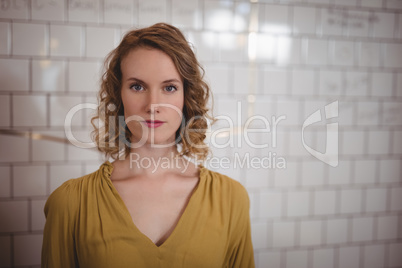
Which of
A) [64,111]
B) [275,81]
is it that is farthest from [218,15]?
[64,111]

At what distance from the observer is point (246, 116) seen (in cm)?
131

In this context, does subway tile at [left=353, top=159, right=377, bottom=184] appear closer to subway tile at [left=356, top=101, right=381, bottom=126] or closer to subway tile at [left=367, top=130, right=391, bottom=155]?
subway tile at [left=367, top=130, right=391, bottom=155]

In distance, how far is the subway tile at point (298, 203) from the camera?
1384 mm

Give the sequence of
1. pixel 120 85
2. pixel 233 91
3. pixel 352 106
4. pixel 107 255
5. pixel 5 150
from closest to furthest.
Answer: pixel 107 255
pixel 120 85
pixel 5 150
pixel 233 91
pixel 352 106

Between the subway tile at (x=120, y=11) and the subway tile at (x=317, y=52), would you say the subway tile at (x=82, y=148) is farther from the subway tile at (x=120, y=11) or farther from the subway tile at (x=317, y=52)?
the subway tile at (x=317, y=52)

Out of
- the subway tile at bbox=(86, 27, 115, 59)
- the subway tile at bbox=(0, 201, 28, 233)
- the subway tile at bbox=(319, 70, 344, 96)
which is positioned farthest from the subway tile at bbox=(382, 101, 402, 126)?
the subway tile at bbox=(0, 201, 28, 233)

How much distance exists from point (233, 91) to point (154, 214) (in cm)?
65

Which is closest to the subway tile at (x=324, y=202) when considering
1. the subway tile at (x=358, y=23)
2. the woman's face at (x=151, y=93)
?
the subway tile at (x=358, y=23)

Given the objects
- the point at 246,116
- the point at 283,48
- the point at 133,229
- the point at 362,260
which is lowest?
the point at 362,260

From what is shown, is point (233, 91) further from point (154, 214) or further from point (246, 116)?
point (154, 214)

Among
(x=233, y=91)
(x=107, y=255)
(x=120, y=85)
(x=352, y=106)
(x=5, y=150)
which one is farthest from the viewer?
(x=352, y=106)

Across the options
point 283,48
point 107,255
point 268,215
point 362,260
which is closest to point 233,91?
point 283,48

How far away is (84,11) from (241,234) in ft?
2.93

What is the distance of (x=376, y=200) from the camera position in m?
1.47
